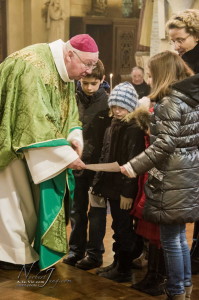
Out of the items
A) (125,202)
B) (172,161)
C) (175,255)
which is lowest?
(175,255)

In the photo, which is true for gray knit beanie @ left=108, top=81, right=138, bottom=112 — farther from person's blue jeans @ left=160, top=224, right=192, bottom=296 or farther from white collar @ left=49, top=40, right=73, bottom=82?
person's blue jeans @ left=160, top=224, right=192, bottom=296

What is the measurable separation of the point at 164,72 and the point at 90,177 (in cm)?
113

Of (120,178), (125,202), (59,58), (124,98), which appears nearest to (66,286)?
(125,202)

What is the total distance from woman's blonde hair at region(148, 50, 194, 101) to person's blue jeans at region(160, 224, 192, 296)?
2.39 ft

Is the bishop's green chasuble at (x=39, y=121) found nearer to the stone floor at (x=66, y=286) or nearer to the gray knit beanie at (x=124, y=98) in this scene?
the stone floor at (x=66, y=286)

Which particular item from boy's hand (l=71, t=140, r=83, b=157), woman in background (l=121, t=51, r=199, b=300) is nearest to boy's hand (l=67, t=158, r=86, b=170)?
boy's hand (l=71, t=140, r=83, b=157)

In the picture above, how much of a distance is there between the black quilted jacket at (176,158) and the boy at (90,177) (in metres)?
0.87

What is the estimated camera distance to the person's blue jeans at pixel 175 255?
129 inches

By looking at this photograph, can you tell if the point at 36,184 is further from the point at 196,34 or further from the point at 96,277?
the point at 196,34

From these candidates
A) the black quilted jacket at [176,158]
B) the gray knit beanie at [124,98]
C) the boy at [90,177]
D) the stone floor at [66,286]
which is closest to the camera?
the black quilted jacket at [176,158]

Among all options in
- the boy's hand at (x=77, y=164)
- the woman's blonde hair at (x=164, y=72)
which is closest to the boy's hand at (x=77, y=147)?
the boy's hand at (x=77, y=164)

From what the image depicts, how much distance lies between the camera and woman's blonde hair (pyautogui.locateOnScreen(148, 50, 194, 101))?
10.8 ft

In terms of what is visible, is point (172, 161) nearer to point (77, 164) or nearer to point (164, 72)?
point (164, 72)

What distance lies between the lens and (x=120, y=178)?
386 cm
